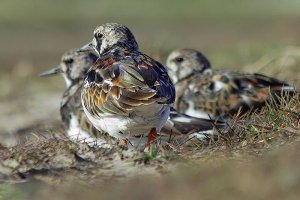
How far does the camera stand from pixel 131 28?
813 inches

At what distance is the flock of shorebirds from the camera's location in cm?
546

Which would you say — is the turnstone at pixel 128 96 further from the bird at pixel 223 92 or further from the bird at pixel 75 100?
the bird at pixel 223 92

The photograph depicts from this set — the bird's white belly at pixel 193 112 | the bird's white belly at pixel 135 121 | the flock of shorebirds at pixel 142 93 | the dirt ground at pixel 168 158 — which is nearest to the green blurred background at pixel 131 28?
the dirt ground at pixel 168 158

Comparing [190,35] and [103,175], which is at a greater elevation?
[103,175]

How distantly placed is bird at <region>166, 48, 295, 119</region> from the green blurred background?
1355 mm

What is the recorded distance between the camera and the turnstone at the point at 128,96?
5.35 metres

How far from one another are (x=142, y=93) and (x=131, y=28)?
50.7ft

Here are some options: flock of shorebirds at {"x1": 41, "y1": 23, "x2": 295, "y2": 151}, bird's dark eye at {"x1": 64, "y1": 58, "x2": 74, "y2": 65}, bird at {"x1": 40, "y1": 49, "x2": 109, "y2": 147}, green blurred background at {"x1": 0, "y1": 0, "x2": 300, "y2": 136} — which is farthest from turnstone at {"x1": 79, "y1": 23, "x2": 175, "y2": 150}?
green blurred background at {"x1": 0, "y1": 0, "x2": 300, "y2": 136}

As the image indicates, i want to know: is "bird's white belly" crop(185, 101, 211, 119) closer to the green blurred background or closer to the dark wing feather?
the green blurred background

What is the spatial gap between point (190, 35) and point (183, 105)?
1107cm

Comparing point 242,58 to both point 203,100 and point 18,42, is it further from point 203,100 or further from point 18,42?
point 18,42

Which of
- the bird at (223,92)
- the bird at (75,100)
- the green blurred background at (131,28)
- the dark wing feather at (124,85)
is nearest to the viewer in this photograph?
the dark wing feather at (124,85)

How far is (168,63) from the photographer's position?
8.88 meters

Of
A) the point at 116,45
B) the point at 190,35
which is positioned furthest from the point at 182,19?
the point at 116,45
